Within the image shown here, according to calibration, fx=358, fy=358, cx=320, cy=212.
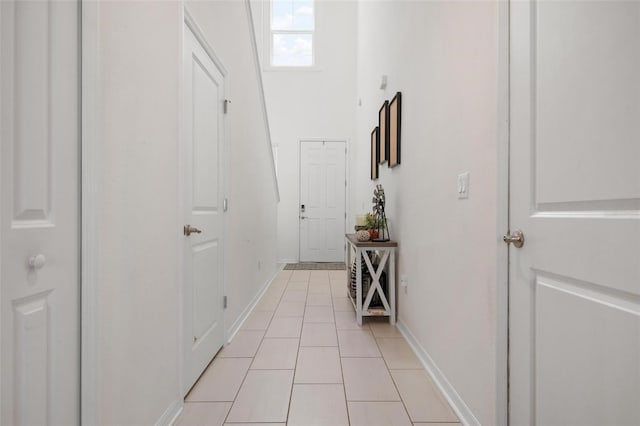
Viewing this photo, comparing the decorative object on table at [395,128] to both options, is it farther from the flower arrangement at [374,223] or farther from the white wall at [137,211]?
the white wall at [137,211]

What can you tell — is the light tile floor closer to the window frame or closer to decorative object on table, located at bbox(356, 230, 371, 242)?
decorative object on table, located at bbox(356, 230, 371, 242)

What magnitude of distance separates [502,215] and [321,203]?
5.44 metres

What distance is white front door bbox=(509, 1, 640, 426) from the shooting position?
2.58 ft

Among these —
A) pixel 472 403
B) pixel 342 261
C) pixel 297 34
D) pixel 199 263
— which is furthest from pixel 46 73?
pixel 297 34

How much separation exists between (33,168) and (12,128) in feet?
0.33

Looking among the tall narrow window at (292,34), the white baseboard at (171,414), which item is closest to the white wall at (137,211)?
the white baseboard at (171,414)

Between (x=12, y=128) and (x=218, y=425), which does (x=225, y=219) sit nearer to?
(x=218, y=425)

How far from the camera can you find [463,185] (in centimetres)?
167

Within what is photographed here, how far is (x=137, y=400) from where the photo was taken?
1319 mm

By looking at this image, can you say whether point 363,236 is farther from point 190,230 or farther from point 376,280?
point 190,230

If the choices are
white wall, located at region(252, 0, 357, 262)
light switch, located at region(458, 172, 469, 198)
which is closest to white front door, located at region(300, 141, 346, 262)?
white wall, located at region(252, 0, 357, 262)

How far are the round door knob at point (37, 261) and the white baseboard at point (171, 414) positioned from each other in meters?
0.95

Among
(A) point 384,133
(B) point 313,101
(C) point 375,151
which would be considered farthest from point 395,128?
(B) point 313,101

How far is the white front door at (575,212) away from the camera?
2.58 feet
